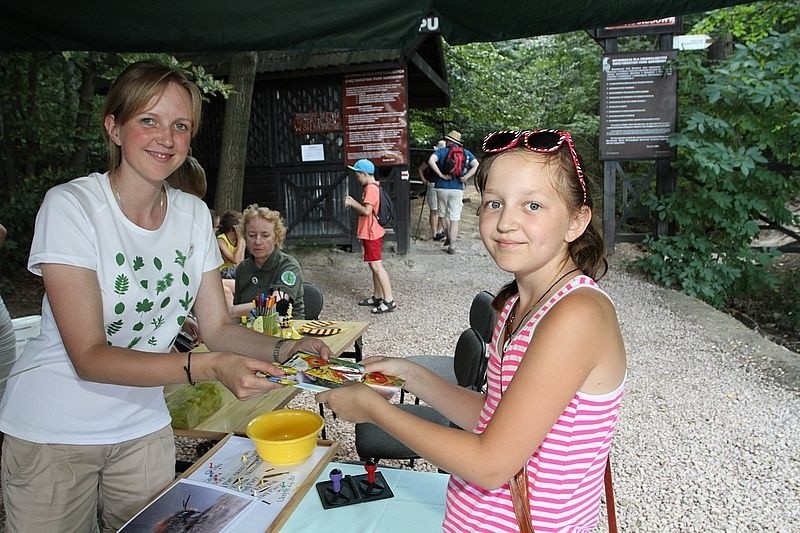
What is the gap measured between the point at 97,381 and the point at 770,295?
10096mm

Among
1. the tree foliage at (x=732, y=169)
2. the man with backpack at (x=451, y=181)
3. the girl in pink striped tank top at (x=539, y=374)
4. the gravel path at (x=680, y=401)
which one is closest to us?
the girl in pink striped tank top at (x=539, y=374)

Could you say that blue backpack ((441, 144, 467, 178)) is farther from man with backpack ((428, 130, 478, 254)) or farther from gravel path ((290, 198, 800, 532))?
gravel path ((290, 198, 800, 532))

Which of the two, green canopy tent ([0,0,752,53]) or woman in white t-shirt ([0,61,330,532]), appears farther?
green canopy tent ([0,0,752,53])

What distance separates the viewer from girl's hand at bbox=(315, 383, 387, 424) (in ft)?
4.53

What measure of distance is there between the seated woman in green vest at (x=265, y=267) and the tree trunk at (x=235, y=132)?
4.48m

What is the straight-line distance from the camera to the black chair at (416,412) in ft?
9.94

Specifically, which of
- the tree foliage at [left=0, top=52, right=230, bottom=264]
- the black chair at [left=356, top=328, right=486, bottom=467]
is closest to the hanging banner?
the tree foliage at [left=0, top=52, right=230, bottom=264]

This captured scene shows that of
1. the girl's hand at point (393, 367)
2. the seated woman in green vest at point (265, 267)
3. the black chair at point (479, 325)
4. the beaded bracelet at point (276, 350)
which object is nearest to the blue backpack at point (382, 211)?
the seated woman in green vest at point (265, 267)

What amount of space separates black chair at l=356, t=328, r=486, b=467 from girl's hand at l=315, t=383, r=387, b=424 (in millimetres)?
1576

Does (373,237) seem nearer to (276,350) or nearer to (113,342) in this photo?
(276,350)

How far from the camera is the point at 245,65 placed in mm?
8984

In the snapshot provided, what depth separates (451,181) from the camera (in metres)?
11.9

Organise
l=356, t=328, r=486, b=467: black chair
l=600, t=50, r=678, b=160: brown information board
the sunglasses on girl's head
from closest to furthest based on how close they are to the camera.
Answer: the sunglasses on girl's head → l=356, t=328, r=486, b=467: black chair → l=600, t=50, r=678, b=160: brown information board

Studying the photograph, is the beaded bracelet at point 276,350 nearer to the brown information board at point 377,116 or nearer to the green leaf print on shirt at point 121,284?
the green leaf print on shirt at point 121,284
